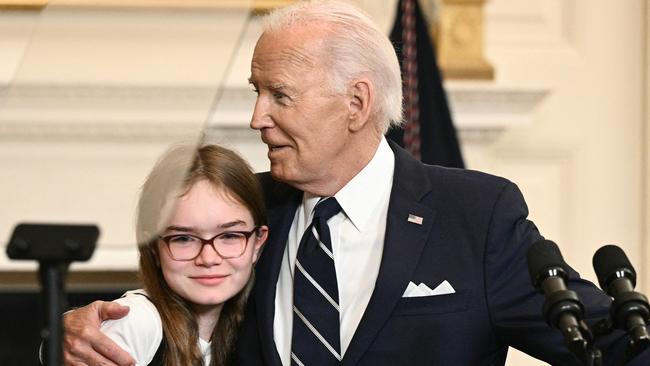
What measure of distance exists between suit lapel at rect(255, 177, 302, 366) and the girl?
40 millimetres

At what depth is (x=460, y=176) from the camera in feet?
7.35

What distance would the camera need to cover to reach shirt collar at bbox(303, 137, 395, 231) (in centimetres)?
220

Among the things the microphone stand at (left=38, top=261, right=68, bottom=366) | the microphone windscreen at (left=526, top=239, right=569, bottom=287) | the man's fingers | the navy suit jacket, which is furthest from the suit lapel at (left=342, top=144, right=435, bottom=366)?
the microphone stand at (left=38, top=261, right=68, bottom=366)

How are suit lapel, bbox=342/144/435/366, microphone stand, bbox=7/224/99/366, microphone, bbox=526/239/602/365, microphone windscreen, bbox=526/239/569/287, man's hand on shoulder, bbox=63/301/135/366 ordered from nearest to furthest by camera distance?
microphone stand, bbox=7/224/99/366 → microphone, bbox=526/239/602/365 → microphone windscreen, bbox=526/239/569/287 → man's hand on shoulder, bbox=63/301/135/366 → suit lapel, bbox=342/144/435/366

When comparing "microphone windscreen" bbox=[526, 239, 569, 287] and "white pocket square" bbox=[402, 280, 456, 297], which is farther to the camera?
"white pocket square" bbox=[402, 280, 456, 297]

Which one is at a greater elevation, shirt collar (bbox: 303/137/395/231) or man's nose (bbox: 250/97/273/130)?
man's nose (bbox: 250/97/273/130)

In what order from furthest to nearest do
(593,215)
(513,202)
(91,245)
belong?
1. (593,215)
2. (513,202)
3. (91,245)

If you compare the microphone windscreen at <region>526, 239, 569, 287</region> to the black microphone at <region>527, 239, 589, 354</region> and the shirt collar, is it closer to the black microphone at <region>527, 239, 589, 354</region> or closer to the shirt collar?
the black microphone at <region>527, 239, 589, 354</region>

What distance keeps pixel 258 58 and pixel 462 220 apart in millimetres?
516

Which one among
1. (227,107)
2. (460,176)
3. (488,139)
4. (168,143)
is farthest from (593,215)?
(168,143)

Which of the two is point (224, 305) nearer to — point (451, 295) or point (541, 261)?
point (451, 295)

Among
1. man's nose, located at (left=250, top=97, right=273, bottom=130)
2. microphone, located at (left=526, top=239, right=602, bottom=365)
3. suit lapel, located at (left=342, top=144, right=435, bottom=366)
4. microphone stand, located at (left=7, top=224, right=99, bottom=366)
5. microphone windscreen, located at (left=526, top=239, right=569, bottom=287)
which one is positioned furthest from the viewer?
man's nose, located at (left=250, top=97, right=273, bottom=130)

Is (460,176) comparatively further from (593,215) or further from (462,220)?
(593,215)

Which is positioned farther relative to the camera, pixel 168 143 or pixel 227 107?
pixel 227 107
